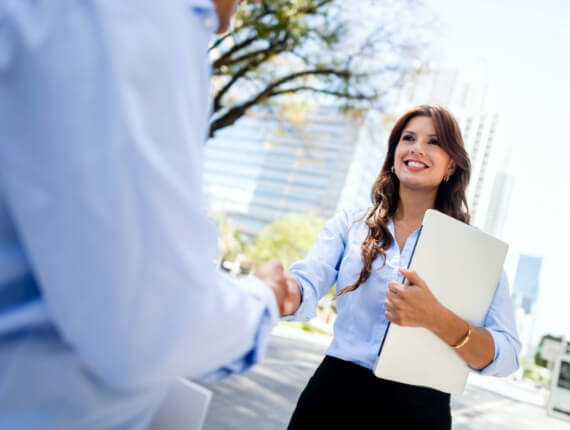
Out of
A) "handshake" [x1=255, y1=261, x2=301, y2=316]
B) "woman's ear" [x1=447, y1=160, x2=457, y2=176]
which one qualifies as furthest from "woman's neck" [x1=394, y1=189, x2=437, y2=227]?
"handshake" [x1=255, y1=261, x2=301, y2=316]

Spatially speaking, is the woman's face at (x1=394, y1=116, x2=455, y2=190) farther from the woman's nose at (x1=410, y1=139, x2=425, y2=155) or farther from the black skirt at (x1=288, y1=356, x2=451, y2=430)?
the black skirt at (x1=288, y1=356, x2=451, y2=430)

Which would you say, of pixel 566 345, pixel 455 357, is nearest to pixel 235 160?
pixel 566 345

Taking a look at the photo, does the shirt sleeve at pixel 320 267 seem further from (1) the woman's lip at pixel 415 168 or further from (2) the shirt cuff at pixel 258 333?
(2) the shirt cuff at pixel 258 333

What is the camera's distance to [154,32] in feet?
1.61

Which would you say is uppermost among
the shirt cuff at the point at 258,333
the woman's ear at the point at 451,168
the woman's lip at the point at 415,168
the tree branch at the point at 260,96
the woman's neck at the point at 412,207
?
the tree branch at the point at 260,96

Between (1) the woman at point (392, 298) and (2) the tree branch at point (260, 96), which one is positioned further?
(2) the tree branch at point (260, 96)

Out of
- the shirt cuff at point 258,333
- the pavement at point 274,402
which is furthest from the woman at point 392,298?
the pavement at point 274,402

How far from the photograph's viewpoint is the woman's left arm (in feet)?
3.63

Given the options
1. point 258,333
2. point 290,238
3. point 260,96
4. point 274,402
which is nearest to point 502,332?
point 258,333

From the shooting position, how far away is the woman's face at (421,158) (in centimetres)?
148

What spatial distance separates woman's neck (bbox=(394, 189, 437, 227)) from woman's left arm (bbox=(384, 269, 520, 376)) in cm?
34

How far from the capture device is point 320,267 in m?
1.36

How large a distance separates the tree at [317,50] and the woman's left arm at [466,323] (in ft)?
15.3

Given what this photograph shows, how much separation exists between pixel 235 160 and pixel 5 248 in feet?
277
